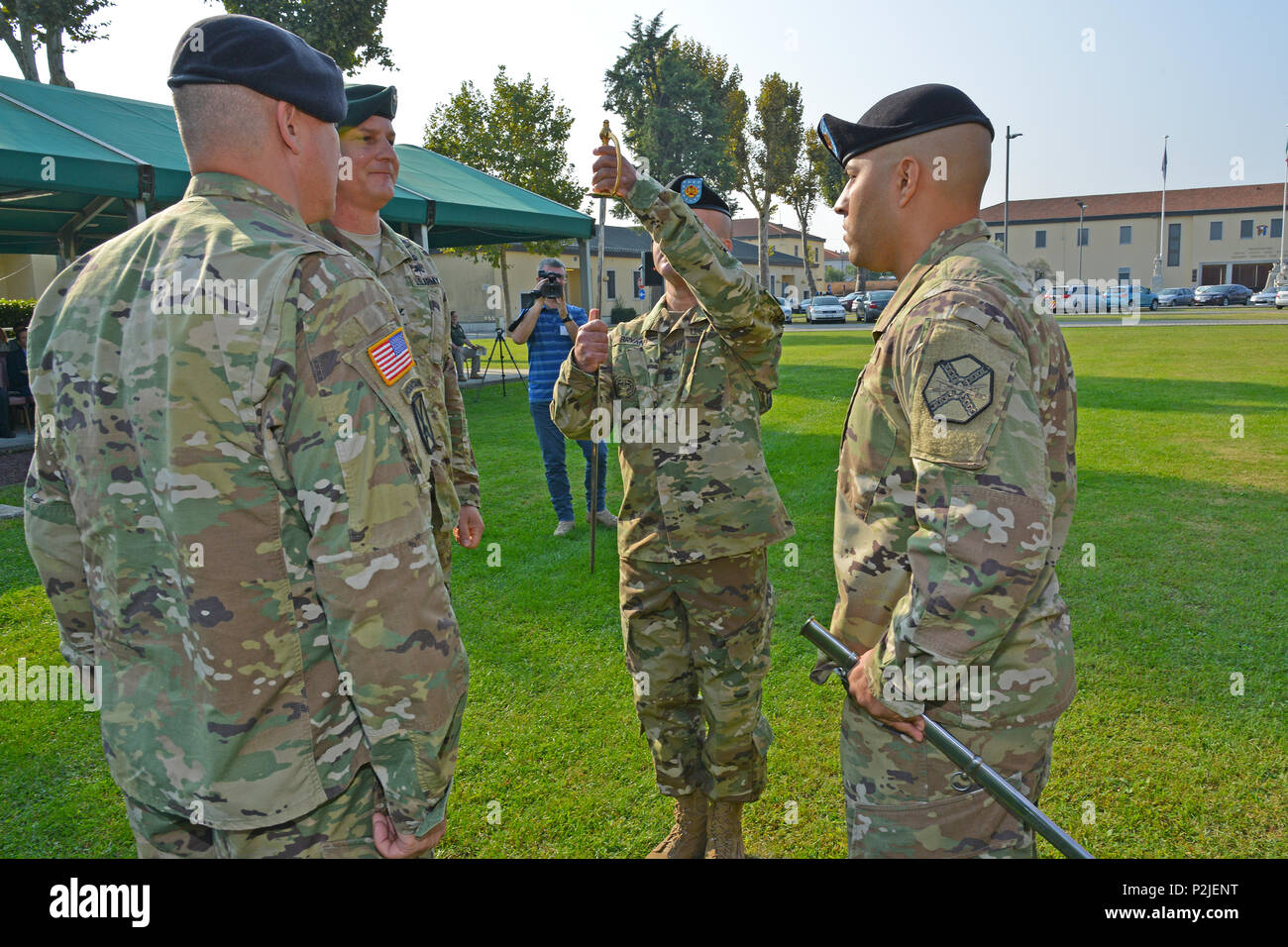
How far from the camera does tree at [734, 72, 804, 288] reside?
162ft

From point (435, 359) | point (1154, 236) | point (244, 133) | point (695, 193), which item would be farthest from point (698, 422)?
point (1154, 236)

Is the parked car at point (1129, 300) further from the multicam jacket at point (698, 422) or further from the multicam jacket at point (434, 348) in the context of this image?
the multicam jacket at point (434, 348)

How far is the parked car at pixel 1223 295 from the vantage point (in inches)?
1908

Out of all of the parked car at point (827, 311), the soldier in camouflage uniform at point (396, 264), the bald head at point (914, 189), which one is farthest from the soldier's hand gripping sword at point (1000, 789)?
the parked car at point (827, 311)

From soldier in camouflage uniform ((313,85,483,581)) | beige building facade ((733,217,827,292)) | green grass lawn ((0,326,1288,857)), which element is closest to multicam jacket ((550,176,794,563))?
soldier in camouflage uniform ((313,85,483,581))

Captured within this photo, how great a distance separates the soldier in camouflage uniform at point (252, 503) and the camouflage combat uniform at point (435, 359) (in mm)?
1407

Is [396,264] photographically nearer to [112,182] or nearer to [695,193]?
[695,193]

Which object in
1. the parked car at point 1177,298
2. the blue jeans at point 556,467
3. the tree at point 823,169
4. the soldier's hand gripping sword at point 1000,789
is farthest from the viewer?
the tree at point 823,169

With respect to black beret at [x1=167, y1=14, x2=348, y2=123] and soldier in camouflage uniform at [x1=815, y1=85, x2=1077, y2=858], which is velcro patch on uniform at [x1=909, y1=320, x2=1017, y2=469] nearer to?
soldier in camouflage uniform at [x1=815, y1=85, x2=1077, y2=858]

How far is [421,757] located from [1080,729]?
3.49 metres

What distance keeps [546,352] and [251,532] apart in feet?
21.2

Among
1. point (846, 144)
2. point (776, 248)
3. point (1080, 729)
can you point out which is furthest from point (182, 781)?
point (776, 248)

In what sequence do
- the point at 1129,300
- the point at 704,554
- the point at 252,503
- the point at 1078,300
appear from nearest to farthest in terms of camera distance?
the point at 252,503 → the point at 704,554 → the point at 1129,300 → the point at 1078,300

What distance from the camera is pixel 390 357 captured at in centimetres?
152
